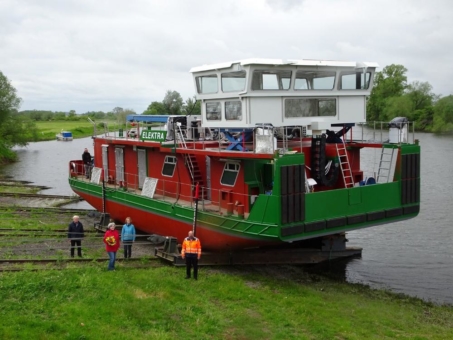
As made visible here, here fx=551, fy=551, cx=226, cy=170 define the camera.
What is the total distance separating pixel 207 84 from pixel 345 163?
4.79 m

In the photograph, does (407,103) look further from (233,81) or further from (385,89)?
(233,81)

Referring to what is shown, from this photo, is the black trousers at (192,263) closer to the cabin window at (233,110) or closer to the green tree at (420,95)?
the cabin window at (233,110)

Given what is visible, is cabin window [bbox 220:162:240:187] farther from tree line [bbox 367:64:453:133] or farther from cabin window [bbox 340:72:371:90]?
tree line [bbox 367:64:453:133]

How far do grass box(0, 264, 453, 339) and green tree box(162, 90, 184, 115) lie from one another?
44.5 feet

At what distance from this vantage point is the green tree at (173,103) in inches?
1097

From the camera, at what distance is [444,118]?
3255 inches

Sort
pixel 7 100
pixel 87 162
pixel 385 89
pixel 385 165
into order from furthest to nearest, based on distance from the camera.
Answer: pixel 385 89
pixel 7 100
pixel 87 162
pixel 385 165

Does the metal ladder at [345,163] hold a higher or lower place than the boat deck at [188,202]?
higher

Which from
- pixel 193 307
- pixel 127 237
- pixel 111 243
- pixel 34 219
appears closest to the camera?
pixel 193 307

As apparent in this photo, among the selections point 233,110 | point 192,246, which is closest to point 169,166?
point 233,110

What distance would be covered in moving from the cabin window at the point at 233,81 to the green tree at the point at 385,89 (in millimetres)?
76978

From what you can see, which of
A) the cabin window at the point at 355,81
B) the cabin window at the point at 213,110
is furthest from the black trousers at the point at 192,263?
the cabin window at the point at 355,81

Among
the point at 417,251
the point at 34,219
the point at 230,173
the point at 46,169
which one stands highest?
the point at 230,173

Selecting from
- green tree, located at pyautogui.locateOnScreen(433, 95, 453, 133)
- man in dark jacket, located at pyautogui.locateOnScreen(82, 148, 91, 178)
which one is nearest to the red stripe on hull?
man in dark jacket, located at pyautogui.locateOnScreen(82, 148, 91, 178)
